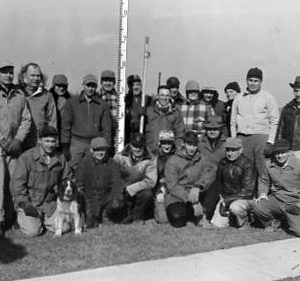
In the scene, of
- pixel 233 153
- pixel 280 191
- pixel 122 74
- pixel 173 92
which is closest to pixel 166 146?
pixel 233 153

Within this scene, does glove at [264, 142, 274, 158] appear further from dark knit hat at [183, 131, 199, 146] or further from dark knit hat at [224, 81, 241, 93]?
dark knit hat at [224, 81, 241, 93]

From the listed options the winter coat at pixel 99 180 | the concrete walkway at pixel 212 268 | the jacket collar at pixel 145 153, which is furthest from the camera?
the jacket collar at pixel 145 153

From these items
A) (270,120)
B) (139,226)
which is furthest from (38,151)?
(270,120)

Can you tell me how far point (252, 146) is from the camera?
8.40 meters

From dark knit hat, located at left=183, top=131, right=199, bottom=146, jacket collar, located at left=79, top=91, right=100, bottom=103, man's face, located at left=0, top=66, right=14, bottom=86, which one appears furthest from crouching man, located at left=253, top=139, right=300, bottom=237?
man's face, located at left=0, top=66, right=14, bottom=86

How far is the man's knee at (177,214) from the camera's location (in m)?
7.60

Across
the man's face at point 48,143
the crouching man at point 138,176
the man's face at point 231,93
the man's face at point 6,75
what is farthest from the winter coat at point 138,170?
the man's face at point 231,93

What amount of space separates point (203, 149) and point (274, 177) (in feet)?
4.18

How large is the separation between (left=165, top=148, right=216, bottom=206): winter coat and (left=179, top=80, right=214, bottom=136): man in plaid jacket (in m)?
1.01

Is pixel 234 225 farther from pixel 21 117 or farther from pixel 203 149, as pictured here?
pixel 21 117

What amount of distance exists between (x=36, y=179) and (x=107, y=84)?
256 cm

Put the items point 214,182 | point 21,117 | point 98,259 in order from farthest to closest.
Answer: point 214,182 < point 21,117 < point 98,259

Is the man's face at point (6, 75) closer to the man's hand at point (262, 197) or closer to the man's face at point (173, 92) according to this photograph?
the man's face at point (173, 92)

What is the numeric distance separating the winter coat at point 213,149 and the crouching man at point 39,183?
2.21 metres
